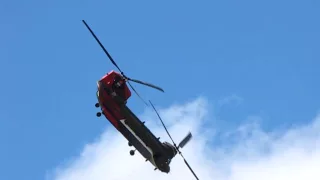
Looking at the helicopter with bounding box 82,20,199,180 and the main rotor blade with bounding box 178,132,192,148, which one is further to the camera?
the main rotor blade with bounding box 178,132,192,148

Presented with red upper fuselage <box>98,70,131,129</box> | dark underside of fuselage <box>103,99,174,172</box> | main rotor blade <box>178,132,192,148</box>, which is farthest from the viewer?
main rotor blade <box>178,132,192,148</box>

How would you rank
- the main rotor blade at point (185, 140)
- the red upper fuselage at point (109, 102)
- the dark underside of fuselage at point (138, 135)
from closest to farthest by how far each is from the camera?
the red upper fuselage at point (109, 102)
the dark underside of fuselage at point (138, 135)
the main rotor blade at point (185, 140)

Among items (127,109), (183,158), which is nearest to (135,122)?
(127,109)

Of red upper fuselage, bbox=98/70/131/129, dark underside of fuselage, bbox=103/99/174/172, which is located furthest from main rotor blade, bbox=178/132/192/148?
red upper fuselage, bbox=98/70/131/129

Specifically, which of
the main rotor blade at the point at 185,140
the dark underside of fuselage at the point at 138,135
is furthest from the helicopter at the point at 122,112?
the main rotor blade at the point at 185,140

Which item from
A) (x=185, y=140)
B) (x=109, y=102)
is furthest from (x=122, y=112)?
(x=185, y=140)

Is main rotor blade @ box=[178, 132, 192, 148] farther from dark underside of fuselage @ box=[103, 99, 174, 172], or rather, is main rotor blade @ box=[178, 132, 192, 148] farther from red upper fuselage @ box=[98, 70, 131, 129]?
red upper fuselage @ box=[98, 70, 131, 129]

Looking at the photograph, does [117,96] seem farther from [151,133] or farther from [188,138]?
[188,138]

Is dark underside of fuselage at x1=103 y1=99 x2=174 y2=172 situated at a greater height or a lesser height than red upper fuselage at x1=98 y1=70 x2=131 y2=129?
lesser

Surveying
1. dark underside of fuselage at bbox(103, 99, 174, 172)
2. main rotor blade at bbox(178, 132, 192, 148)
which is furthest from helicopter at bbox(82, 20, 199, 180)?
main rotor blade at bbox(178, 132, 192, 148)

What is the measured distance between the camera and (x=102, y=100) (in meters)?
106

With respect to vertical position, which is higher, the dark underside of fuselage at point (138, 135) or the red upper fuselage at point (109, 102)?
the red upper fuselage at point (109, 102)

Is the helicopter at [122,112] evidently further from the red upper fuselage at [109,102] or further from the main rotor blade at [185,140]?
the main rotor blade at [185,140]

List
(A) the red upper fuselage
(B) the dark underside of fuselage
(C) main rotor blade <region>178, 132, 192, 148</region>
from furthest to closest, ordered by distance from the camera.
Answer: (C) main rotor blade <region>178, 132, 192, 148</region> < (B) the dark underside of fuselage < (A) the red upper fuselage
